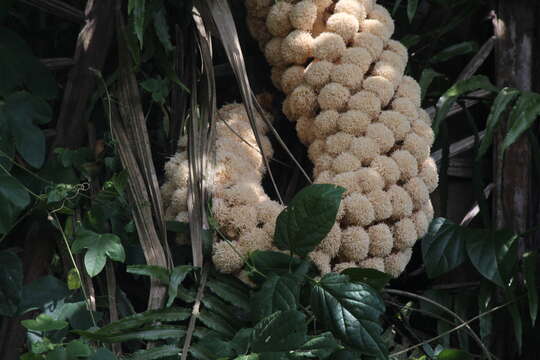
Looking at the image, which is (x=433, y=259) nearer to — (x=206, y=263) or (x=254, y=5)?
(x=206, y=263)

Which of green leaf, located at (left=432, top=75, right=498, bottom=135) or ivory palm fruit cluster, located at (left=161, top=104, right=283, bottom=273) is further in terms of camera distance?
green leaf, located at (left=432, top=75, right=498, bottom=135)

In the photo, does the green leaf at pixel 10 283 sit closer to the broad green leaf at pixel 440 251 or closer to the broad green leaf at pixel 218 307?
the broad green leaf at pixel 218 307

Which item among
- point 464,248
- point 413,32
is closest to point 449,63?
point 413,32

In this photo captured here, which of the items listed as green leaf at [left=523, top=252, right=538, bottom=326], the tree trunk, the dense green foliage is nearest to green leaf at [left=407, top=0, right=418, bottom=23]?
the dense green foliage

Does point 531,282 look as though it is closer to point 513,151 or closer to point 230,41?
point 513,151

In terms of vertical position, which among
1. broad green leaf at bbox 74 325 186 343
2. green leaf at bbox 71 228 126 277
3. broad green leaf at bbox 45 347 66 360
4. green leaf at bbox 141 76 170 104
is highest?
green leaf at bbox 141 76 170 104

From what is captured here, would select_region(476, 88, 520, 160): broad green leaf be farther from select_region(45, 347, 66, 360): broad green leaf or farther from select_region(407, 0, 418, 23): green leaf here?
select_region(45, 347, 66, 360): broad green leaf
